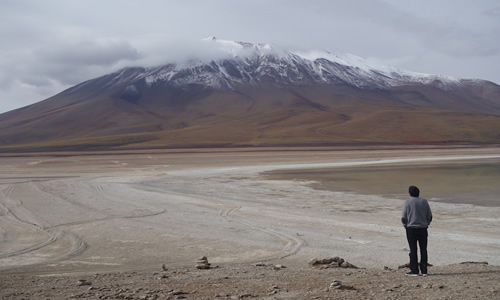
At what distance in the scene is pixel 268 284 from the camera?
7758 mm

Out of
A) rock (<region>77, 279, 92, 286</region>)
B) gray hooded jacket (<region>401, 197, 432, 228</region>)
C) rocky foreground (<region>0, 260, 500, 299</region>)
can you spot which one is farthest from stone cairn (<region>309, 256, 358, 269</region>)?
rock (<region>77, 279, 92, 286</region>)

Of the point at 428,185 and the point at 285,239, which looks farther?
the point at 428,185

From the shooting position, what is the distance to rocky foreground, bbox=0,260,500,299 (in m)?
7.02

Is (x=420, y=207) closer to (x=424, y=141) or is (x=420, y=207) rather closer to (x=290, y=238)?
(x=290, y=238)

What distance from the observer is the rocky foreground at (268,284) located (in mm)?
7016

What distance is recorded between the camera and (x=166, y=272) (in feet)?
30.3

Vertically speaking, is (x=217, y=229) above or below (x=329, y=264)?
below

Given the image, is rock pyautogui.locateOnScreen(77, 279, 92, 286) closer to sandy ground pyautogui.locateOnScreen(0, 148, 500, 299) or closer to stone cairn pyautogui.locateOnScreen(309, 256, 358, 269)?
sandy ground pyautogui.locateOnScreen(0, 148, 500, 299)

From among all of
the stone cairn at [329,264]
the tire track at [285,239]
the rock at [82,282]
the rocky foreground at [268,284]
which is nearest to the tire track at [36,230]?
the rocky foreground at [268,284]

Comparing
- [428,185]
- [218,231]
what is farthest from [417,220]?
[428,185]

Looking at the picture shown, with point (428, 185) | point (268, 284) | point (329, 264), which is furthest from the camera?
point (428, 185)

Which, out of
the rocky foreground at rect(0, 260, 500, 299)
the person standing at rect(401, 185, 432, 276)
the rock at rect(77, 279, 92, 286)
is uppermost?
the person standing at rect(401, 185, 432, 276)

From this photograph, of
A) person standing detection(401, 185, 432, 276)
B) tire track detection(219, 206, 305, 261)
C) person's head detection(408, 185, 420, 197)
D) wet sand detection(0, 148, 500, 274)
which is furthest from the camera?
tire track detection(219, 206, 305, 261)

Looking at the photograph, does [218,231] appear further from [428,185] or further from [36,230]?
[428,185]
